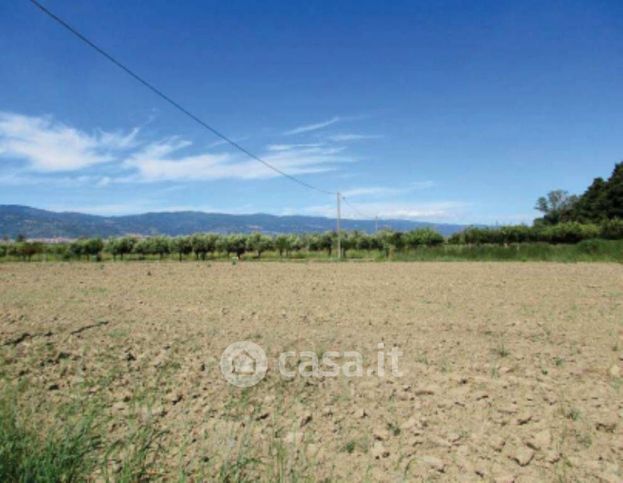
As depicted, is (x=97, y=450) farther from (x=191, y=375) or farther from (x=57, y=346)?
(x=57, y=346)

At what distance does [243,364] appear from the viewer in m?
6.69

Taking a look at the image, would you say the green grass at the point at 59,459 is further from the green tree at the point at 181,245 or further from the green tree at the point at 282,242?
the green tree at the point at 181,245

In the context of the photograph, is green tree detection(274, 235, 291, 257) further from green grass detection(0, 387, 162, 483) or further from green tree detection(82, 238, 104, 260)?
green grass detection(0, 387, 162, 483)

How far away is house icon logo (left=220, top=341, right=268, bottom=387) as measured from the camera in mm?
6164

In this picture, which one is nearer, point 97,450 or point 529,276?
point 97,450

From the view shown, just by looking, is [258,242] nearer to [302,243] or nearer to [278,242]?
[278,242]

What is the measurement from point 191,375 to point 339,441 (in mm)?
2485

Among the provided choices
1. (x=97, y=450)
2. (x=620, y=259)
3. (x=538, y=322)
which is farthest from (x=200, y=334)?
(x=620, y=259)

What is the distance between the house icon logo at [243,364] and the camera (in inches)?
243

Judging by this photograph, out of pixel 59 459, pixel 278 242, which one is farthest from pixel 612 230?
pixel 59 459

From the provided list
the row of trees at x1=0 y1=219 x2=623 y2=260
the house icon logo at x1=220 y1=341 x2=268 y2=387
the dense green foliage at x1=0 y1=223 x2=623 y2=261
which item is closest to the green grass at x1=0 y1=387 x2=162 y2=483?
the house icon logo at x1=220 y1=341 x2=268 y2=387

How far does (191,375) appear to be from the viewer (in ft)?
20.2

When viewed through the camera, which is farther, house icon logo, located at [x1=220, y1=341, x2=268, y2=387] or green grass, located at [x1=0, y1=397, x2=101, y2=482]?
house icon logo, located at [x1=220, y1=341, x2=268, y2=387]

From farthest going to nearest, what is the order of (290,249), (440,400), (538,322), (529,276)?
(290,249), (529,276), (538,322), (440,400)
